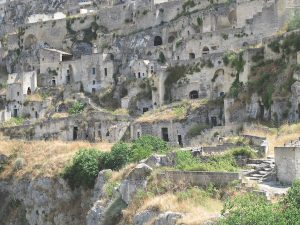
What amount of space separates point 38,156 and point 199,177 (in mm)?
21065

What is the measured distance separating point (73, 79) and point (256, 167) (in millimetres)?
38288

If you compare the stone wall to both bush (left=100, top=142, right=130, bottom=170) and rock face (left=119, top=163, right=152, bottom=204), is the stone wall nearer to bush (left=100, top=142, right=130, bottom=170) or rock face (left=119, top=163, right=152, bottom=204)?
rock face (left=119, top=163, right=152, bottom=204)

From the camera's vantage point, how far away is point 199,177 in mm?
18859

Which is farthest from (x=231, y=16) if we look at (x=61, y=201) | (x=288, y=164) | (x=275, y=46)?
(x=288, y=164)

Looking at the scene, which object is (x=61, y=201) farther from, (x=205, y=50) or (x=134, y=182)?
(x=205, y=50)

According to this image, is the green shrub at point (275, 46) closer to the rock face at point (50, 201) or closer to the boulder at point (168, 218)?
the rock face at point (50, 201)

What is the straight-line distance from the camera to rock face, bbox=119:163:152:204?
20.5 meters

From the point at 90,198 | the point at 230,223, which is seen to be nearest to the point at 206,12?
the point at 90,198

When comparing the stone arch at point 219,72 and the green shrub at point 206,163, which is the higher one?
the stone arch at point 219,72

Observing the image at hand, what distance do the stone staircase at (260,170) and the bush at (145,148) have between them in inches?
284

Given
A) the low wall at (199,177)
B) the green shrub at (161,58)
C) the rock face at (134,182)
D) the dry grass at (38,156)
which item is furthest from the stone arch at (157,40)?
A: the low wall at (199,177)

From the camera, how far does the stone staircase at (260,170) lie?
18.8 meters

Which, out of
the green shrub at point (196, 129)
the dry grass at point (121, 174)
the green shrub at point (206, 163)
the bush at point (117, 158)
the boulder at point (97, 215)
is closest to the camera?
the green shrub at point (206, 163)

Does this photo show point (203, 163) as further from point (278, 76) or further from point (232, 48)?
point (232, 48)
